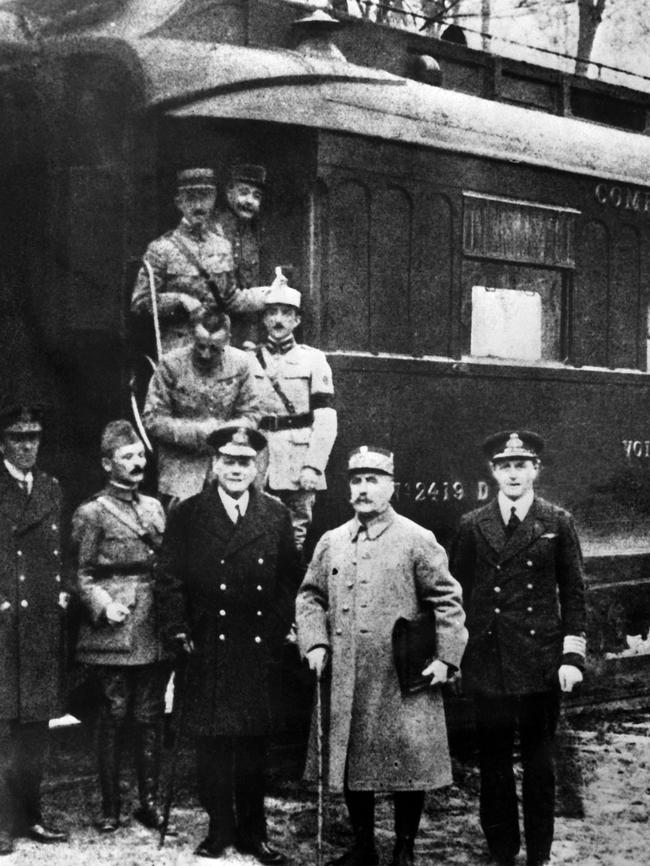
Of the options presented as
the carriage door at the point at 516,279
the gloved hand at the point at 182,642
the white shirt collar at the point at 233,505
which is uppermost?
the carriage door at the point at 516,279

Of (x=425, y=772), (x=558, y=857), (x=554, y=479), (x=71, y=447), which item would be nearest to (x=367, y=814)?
(x=425, y=772)

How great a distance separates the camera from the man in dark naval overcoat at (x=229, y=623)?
4.75m

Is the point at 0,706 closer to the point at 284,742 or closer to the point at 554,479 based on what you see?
the point at 284,742

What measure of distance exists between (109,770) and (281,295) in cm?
197

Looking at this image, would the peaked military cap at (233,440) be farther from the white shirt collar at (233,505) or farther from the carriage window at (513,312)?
the carriage window at (513,312)

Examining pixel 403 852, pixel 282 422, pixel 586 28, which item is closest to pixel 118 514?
pixel 282 422

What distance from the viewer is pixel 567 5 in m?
7.66

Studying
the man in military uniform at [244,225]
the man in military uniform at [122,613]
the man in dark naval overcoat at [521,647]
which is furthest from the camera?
the man in military uniform at [244,225]

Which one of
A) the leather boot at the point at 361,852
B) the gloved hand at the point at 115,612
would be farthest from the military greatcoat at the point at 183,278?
the leather boot at the point at 361,852

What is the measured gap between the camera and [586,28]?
7789 mm

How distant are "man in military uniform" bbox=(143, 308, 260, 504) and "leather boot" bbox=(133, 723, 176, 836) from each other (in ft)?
2.98

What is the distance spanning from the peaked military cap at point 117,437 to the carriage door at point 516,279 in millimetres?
1848

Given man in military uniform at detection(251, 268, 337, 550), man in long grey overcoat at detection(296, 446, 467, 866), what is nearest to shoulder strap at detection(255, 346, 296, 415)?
man in military uniform at detection(251, 268, 337, 550)

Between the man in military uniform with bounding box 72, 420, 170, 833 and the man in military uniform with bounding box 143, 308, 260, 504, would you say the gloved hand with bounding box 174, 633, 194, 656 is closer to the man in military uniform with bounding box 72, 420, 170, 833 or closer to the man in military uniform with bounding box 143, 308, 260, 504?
the man in military uniform with bounding box 72, 420, 170, 833
